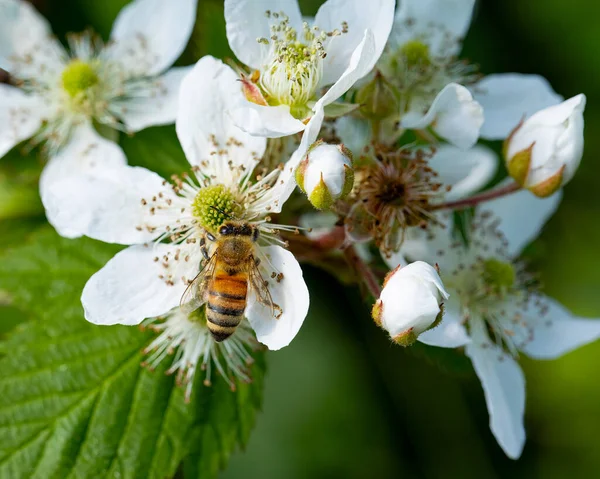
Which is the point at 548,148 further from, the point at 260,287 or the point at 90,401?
the point at 90,401

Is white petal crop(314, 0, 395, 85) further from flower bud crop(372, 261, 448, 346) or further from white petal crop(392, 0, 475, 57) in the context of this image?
flower bud crop(372, 261, 448, 346)

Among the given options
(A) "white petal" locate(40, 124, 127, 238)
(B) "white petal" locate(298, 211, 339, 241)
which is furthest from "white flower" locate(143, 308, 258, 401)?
(A) "white petal" locate(40, 124, 127, 238)

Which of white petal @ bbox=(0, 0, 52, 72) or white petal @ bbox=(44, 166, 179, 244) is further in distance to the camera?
white petal @ bbox=(0, 0, 52, 72)

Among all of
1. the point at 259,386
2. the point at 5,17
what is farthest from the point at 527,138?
the point at 5,17

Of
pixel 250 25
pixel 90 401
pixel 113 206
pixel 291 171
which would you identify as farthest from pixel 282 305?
pixel 250 25

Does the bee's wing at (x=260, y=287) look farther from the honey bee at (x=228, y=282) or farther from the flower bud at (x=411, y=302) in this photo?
the flower bud at (x=411, y=302)
